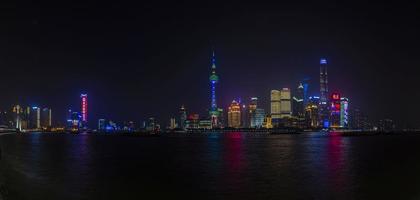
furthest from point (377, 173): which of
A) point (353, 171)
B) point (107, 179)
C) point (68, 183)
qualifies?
point (68, 183)

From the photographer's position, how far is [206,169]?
52.5m

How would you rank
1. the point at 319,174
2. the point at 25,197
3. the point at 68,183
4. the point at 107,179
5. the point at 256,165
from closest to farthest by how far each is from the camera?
1. the point at 25,197
2. the point at 68,183
3. the point at 107,179
4. the point at 319,174
5. the point at 256,165

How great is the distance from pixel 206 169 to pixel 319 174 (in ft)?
37.8

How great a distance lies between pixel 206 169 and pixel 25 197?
76.0 feet

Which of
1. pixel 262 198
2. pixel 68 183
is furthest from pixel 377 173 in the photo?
pixel 68 183

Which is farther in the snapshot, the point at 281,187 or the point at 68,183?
the point at 68,183

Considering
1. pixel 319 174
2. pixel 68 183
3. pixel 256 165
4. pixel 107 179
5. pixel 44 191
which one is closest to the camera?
pixel 44 191

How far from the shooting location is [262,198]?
32.2 meters

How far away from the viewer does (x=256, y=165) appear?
56844 millimetres

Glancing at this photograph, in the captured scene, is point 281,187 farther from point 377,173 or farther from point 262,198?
point 377,173

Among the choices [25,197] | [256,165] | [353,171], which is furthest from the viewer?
[256,165]

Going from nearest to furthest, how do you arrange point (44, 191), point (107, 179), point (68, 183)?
point (44, 191) → point (68, 183) → point (107, 179)

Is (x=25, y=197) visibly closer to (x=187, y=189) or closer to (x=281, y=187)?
(x=187, y=189)

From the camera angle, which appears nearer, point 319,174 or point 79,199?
point 79,199
